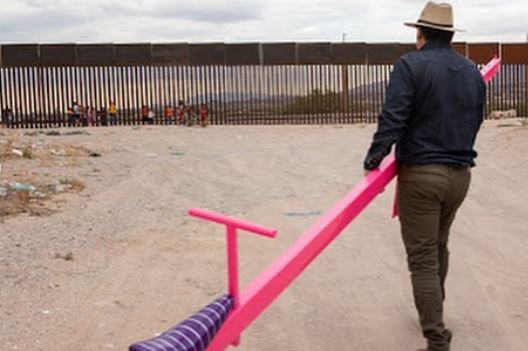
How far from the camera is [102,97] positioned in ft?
92.4

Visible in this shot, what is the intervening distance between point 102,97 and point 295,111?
6834mm

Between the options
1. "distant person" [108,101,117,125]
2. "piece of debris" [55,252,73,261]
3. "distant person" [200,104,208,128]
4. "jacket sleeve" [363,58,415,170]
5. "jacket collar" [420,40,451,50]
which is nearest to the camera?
"jacket sleeve" [363,58,415,170]

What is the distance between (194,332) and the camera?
11.8ft

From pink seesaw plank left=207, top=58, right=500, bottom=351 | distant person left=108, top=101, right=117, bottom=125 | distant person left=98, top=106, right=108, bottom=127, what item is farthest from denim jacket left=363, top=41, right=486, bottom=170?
distant person left=98, top=106, right=108, bottom=127

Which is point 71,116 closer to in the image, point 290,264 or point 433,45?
point 433,45

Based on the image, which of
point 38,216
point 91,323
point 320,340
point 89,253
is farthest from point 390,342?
point 38,216

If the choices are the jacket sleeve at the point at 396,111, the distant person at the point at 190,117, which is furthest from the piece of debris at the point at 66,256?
the distant person at the point at 190,117

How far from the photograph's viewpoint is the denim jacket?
4211 millimetres

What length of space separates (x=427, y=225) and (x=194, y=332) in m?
1.42

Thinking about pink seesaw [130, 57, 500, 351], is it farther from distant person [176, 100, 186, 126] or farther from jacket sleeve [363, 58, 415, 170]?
distant person [176, 100, 186, 126]

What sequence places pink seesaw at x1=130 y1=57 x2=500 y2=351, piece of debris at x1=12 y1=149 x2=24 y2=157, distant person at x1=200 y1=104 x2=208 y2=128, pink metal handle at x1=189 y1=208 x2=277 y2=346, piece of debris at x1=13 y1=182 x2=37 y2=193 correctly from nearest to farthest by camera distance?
pink seesaw at x1=130 y1=57 x2=500 y2=351
pink metal handle at x1=189 y1=208 x2=277 y2=346
piece of debris at x1=13 y1=182 x2=37 y2=193
piece of debris at x1=12 y1=149 x2=24 y2=157
distant person at x1=200 y1=104 x2=208 y2=128

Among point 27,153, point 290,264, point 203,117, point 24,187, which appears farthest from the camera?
point 203,117

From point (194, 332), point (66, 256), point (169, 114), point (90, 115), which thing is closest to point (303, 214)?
point (66, 256)

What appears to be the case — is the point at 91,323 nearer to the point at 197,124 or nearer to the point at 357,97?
the point at 197,124
